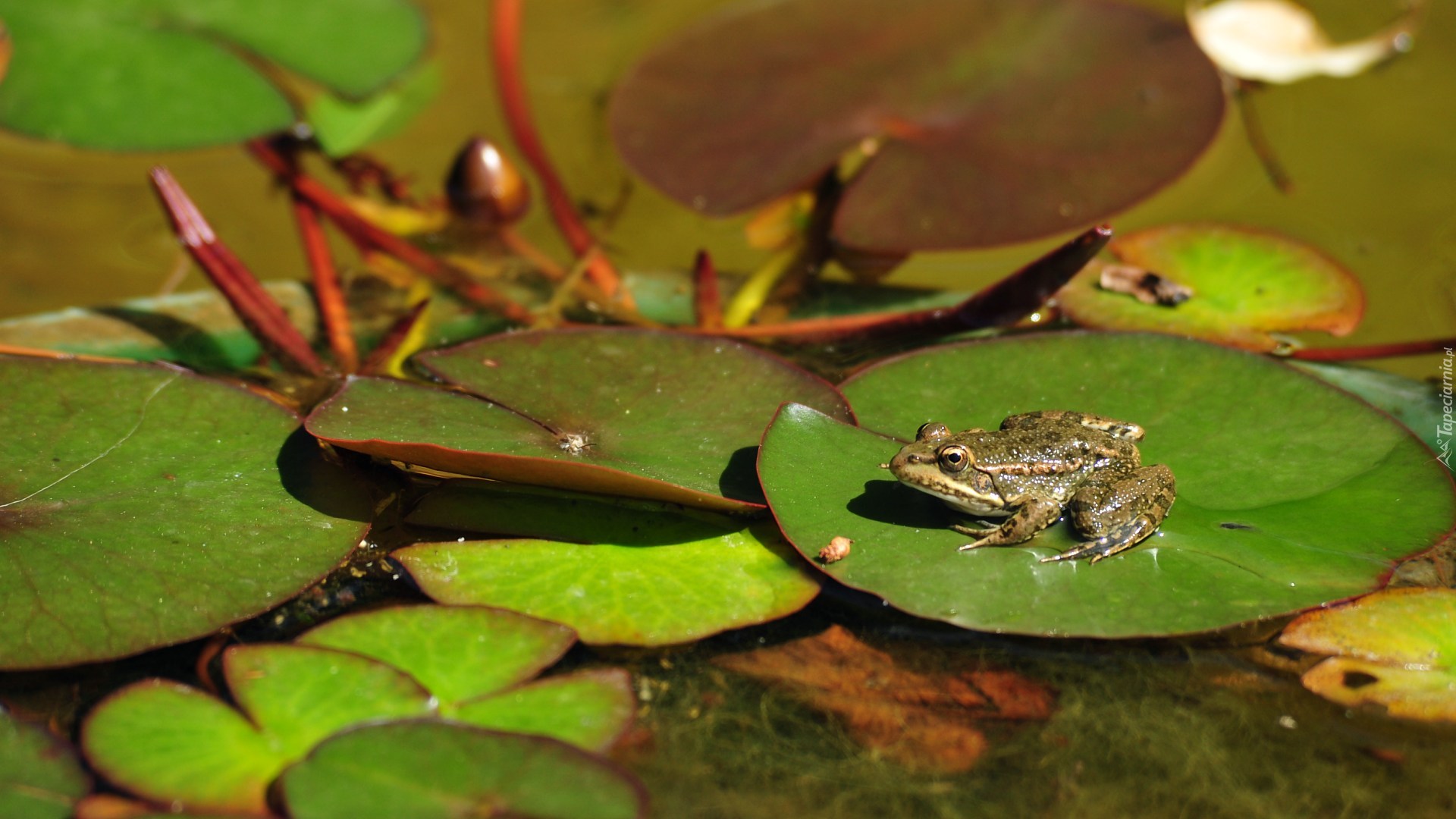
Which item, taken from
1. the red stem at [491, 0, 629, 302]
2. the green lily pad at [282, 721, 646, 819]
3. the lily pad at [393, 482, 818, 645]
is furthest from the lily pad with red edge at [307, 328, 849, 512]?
the red stem at [491, 0, 629, 302]

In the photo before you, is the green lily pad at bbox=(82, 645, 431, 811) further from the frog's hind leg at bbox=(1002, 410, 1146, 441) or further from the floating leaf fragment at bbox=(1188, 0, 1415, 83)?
the floating leaf fragment at bbox=(1188, 0, 1415, 83)

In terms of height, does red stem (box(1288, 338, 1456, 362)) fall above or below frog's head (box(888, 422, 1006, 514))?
below

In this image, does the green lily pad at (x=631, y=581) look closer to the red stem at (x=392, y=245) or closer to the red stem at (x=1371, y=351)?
the red stem at (x=392, y=245)

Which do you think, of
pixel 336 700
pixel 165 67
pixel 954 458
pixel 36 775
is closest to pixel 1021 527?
pixel 954 458

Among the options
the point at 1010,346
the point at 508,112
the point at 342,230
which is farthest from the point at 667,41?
the point at 1010,346

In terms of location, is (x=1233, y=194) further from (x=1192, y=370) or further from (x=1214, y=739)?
(x=1214, y=739)
